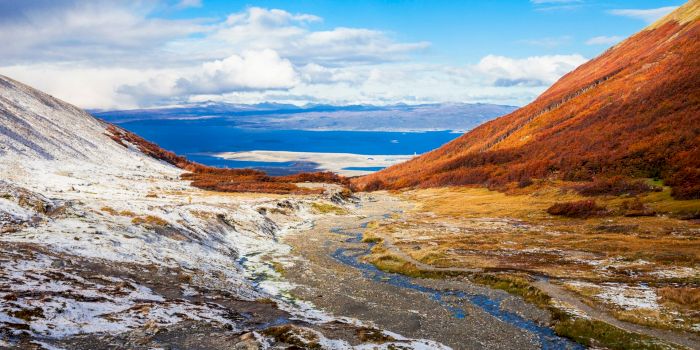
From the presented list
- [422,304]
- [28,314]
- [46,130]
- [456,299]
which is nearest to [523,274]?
[456,299]

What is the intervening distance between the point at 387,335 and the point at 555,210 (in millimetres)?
71232

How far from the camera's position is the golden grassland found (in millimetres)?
41125

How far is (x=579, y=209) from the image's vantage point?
8881 cm

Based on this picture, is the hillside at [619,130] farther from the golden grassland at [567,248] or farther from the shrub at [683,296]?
the shrub at [683,296]

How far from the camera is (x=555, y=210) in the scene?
300 feet

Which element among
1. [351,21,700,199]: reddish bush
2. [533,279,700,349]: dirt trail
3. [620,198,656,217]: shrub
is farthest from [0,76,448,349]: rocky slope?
[351,21,700,199]: reddish bush

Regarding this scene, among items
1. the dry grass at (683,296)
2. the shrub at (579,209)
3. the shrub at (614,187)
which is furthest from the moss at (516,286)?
the shrub at (614,187)

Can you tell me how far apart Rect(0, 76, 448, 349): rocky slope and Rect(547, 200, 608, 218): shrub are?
4869cm

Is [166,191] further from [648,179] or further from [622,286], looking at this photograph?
[648,179]

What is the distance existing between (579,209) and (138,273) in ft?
256

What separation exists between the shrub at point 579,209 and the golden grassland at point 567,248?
1577 millimetres

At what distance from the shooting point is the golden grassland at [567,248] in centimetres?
4112

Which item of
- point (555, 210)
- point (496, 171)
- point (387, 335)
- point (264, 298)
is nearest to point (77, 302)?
point (264, 298)

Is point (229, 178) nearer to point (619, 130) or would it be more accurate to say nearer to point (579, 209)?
point (579, 209)
